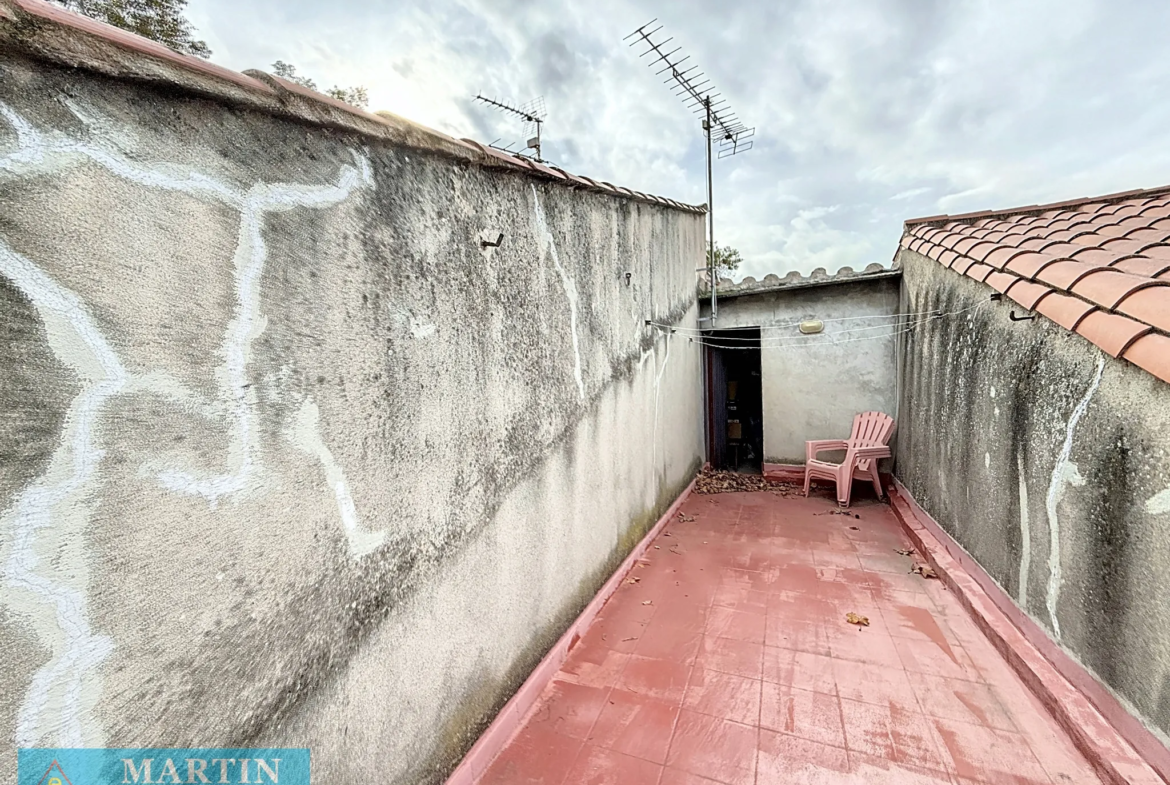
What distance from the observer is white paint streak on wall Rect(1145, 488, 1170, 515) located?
1.64 meters

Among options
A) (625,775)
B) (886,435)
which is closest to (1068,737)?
→ (625,775)

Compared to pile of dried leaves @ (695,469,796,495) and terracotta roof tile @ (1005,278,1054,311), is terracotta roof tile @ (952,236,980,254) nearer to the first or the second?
terracotta roof tile @ (1005,278,1054,311)

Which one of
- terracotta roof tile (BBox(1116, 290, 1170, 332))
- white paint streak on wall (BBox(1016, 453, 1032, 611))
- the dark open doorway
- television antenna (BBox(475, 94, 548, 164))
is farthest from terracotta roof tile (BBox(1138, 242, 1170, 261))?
television antenna (BBox(475, 94, 548, 164))

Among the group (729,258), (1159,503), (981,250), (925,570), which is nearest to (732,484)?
(925,570)

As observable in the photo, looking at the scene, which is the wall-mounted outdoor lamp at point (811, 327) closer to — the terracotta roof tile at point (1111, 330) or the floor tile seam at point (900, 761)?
the terracotta roof tile at point (1111, 330)

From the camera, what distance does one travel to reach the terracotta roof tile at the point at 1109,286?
1837 mm

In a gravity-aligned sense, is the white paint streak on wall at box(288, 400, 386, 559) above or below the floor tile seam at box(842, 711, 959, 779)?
above

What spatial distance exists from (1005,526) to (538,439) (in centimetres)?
272

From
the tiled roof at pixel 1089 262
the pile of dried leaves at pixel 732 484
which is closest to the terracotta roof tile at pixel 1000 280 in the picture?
the tiled roof at pixel 1089 262

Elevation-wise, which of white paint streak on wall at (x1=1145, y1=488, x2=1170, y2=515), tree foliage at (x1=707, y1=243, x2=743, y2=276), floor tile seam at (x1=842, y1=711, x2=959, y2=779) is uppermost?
tree foliage at (x1=707, y1=243, x2=743, y2=276)

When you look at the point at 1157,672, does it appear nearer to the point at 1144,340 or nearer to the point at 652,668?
the point at 1144,340

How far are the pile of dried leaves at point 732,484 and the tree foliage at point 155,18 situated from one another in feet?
26.8

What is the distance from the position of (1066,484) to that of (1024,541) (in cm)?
51

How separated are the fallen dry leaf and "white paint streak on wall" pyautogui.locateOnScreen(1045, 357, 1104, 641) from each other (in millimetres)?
1202
